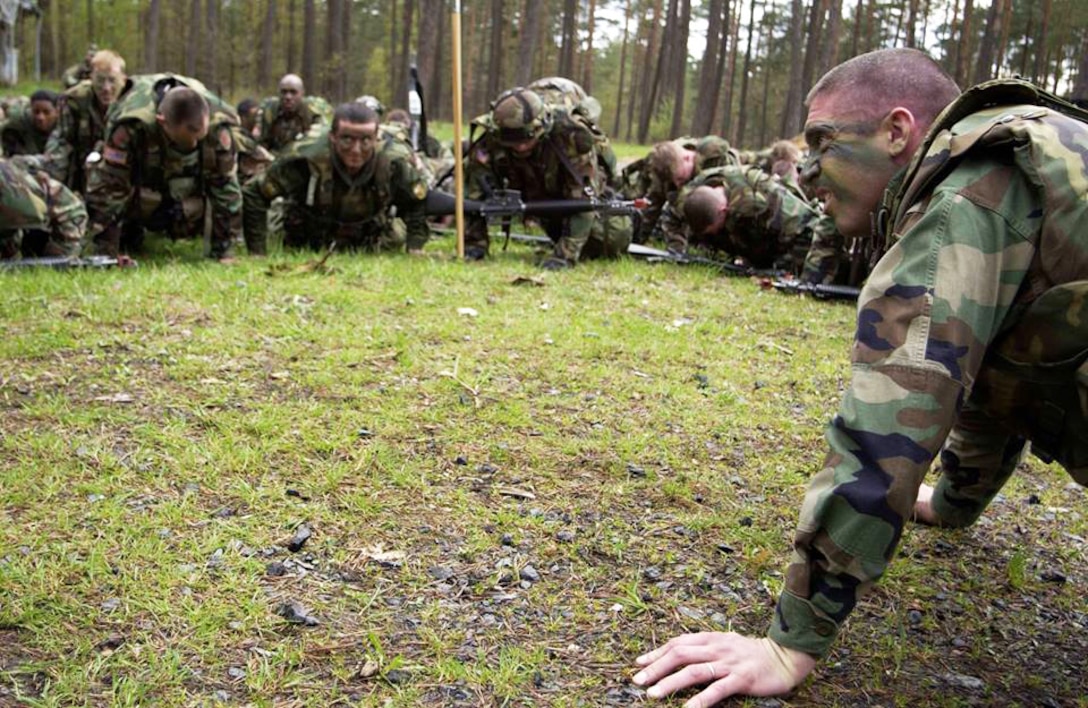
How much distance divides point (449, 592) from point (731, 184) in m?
5.75

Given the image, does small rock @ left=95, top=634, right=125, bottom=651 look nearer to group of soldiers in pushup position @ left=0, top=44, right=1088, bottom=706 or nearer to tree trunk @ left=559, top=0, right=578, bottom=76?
group of soldiers in pushup position @ left=0, top=44, right=1088, bottom=706

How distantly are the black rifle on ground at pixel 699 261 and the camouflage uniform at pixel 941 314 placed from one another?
5.50 m

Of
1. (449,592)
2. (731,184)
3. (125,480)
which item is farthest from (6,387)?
(731,184)

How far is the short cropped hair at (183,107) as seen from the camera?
5684 mm

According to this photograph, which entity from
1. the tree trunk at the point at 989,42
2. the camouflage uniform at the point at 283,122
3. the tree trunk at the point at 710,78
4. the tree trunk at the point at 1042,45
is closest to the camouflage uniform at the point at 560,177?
the camouflage uniform at the point at 283,122

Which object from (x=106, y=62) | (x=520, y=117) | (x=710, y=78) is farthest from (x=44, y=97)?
(x=710, y=78)

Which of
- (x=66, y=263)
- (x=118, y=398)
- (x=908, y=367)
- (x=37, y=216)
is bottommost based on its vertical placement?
(x=118, y=398)

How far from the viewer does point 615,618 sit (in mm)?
2152

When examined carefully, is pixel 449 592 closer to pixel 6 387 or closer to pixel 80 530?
pixel 80 530

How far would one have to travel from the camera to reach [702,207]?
7098 mm

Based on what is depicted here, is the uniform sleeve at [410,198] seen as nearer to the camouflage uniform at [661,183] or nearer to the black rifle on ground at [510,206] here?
the black rifle on ground at [510,206]

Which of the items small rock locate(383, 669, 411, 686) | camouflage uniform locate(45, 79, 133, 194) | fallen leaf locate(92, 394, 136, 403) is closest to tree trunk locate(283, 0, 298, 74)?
camouflage uniform locate(45, 79, 133, 194)

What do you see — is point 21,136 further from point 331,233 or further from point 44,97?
point 331,233

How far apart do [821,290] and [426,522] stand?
4409 mm
